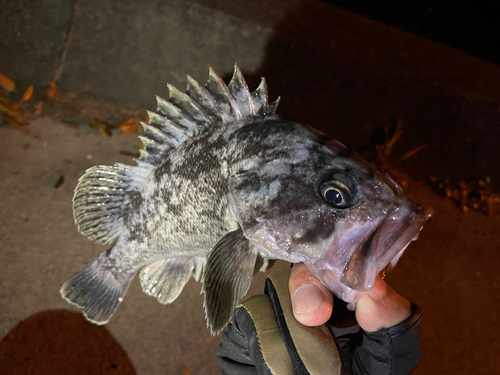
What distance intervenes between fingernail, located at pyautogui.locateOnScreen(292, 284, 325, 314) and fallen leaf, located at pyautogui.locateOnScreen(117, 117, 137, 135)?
194cm

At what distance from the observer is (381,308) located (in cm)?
119

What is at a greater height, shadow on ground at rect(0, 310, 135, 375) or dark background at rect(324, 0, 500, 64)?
dark background at rect(324, 0, 500, 64)

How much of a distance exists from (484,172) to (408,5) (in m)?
1.82

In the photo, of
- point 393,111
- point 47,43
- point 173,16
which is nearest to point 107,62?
point 47,43

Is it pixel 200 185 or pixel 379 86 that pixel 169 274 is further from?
pixel 379 86

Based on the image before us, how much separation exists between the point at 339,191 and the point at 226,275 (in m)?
0.63

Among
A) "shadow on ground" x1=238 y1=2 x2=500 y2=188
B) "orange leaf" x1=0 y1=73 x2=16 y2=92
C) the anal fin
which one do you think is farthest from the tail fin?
"shadow on ground" x1=238 y1=2 x2=500 y2=188

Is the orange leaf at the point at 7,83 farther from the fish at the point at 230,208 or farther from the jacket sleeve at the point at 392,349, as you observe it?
the jacket sleeve at the point at 392,349

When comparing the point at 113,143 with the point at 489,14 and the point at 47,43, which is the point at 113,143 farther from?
the point at 489,14

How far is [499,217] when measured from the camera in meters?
2.75

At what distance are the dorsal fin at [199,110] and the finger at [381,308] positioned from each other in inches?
35.2

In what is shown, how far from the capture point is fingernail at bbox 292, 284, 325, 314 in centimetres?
120

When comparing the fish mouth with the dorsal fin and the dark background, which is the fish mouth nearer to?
the dorsal fin

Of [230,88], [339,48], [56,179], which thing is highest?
[339,48]
